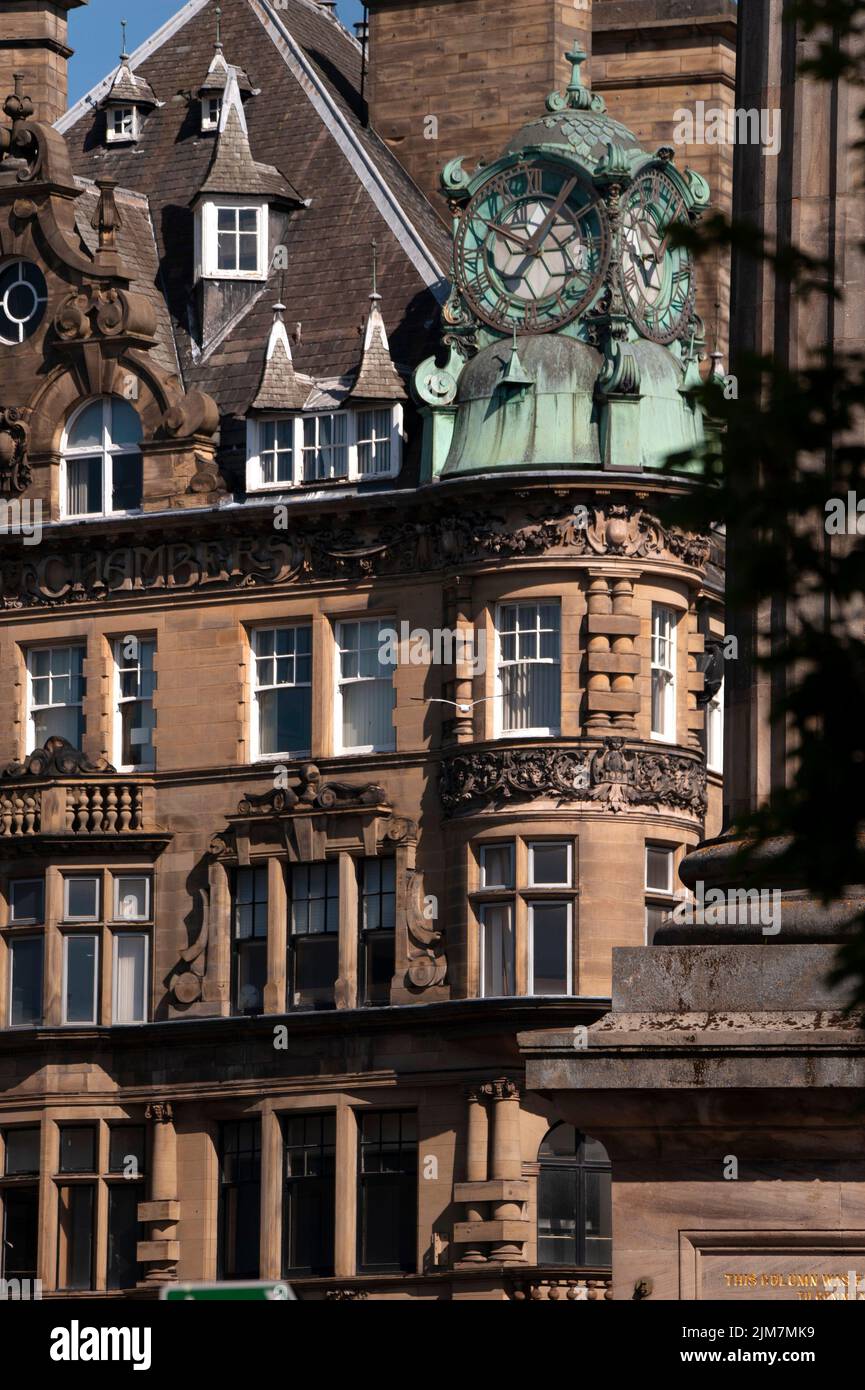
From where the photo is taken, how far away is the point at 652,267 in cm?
6594

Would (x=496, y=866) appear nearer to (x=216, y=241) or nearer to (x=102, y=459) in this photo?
(x=102, y=459)

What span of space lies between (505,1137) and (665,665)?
873 centimetres

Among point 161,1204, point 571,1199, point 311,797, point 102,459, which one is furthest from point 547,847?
point 102,459

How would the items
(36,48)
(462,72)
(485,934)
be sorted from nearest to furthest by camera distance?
1. (485,934)
2. (462,72)
3. (36,48)

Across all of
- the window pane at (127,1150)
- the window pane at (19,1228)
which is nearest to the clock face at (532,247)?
the window pane at (127,1150)

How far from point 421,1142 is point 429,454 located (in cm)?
1159

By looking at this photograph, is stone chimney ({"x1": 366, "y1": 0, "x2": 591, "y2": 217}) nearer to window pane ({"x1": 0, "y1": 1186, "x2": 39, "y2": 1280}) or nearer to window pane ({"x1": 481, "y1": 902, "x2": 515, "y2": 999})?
window pane ({"x1": 481, "y1": 902, "x2": 515, "y2": 999})

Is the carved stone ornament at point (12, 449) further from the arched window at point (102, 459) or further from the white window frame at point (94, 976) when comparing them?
the white window frame at point (94, 976)

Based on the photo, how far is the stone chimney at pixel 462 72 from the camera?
2864 inches

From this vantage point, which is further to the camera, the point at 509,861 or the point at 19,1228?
the point at 19,1228

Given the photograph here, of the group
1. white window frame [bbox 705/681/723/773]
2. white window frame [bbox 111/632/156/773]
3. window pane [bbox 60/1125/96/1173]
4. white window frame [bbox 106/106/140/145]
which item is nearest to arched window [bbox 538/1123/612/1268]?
white window frame [bbox 705/681/723/773]

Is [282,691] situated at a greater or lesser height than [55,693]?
lesser

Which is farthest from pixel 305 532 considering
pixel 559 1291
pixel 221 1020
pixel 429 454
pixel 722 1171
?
pixel 722 1171

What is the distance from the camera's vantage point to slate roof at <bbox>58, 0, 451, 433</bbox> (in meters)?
69.2
